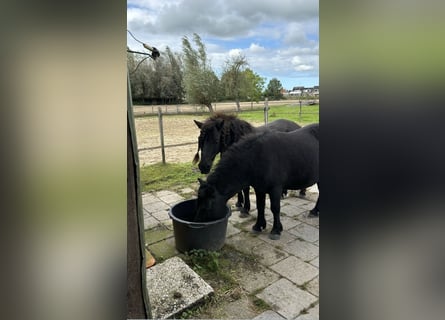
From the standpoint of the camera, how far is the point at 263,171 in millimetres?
2400

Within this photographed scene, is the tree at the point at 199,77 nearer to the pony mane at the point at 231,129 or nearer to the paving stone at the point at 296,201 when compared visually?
the pony mane at the point at 231,129

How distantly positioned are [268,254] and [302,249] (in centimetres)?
31

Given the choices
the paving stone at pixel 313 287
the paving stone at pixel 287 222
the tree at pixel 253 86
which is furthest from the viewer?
the tree at pixel 253 86

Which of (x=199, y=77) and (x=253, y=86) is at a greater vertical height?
(x=199, y=77)

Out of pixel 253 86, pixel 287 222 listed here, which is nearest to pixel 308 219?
pixel 287 222

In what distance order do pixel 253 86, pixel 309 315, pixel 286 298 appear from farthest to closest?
pixel 253 86
pixel 286 298
pixel 309 315

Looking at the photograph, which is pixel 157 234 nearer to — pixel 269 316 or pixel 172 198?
pixel 172 198

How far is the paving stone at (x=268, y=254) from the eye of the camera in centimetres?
216

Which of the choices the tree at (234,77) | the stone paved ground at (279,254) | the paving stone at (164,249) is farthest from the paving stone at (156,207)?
the tree at (234,77)

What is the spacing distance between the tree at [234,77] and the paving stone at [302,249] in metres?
3.31
